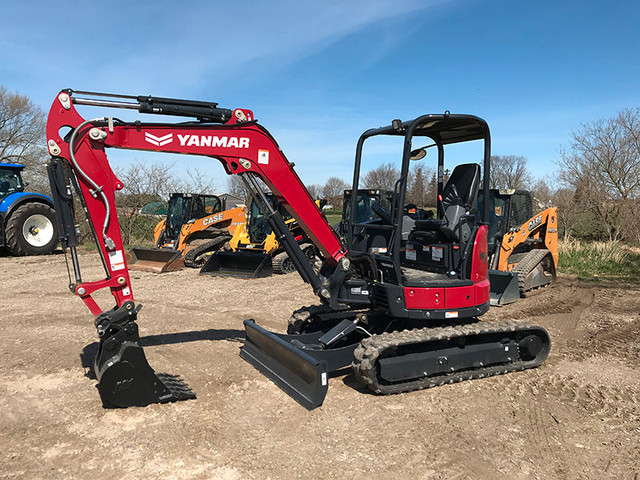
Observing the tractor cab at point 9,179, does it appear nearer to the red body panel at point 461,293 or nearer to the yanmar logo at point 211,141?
the yanmar logo at point 211,141

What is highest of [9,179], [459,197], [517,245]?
[9,179]

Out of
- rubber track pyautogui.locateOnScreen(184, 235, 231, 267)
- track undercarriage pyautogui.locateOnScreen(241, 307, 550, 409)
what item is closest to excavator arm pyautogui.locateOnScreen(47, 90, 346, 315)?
track undercarriage pyautogui.locateOnScreen(241, 307, 550, 409)

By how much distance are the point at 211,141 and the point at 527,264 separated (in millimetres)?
7488

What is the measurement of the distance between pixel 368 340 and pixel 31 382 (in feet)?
11.0

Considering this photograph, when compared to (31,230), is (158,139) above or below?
above

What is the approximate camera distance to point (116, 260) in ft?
14.3

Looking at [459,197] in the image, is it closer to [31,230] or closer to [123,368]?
[123,368]

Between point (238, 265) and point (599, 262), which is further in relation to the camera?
point (599, 262)

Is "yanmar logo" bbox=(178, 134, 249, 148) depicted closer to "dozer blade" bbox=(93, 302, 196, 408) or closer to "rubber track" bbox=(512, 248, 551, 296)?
"dozer blade" bbox=(93, 302, 196, 408)

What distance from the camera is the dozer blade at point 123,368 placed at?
417 centimetres

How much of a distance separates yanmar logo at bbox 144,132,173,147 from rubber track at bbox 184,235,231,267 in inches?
331

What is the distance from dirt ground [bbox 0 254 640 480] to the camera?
3.40 metres

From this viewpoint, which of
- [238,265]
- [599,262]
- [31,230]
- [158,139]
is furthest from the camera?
[31,230]

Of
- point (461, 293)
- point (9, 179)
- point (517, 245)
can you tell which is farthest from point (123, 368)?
point (9, 179)
